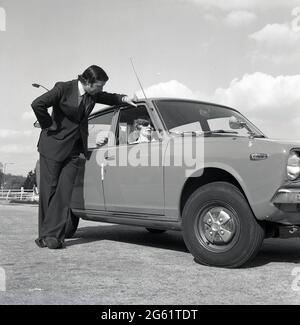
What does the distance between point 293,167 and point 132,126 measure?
7.13ft

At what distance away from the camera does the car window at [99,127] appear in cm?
606

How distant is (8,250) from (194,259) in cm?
197

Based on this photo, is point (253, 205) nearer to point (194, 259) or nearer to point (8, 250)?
point (194, 259)

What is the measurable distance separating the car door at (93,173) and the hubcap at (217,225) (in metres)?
1.63

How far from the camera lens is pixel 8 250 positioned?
5258mm

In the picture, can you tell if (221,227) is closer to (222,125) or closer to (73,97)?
(222,125)

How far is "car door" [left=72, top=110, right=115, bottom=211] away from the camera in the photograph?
579 centimetres

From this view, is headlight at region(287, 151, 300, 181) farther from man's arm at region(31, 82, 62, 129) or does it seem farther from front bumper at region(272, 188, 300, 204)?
man's arm at region(31, 82, 62, 129)

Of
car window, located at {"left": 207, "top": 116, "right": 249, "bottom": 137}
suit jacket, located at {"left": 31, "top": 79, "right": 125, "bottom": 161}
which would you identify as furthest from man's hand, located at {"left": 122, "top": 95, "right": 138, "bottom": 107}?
car window, located at {"left": 207, "top": 116, "right": 249, "bottom": 137}

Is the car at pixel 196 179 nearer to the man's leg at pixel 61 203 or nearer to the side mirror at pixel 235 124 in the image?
the side mirror at pixel 235 124

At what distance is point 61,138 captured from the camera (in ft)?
18.3

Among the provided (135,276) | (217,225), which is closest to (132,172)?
(217,225)
